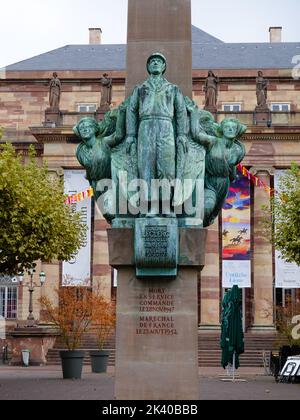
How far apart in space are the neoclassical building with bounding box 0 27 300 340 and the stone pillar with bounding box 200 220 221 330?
0.06 meters

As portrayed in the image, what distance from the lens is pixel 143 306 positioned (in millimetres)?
11789

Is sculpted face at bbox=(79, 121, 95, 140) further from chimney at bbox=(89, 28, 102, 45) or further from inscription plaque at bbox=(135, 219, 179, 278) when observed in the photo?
chimney at bbox=(89, 28, 102, 45)

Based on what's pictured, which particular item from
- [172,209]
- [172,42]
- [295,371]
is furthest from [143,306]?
[295,371]

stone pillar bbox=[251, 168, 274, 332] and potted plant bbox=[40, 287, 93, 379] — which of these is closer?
potted plant bbox=[40, 287, 93, 379]

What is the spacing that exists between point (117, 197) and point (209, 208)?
A: 1.38 meters

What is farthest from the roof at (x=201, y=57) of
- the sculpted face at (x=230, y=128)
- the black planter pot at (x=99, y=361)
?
the sculpted face at (x=230, y=128)

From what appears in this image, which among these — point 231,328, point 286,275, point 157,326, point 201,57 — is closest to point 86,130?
point 157,326

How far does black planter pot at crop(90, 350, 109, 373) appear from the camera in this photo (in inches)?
1222

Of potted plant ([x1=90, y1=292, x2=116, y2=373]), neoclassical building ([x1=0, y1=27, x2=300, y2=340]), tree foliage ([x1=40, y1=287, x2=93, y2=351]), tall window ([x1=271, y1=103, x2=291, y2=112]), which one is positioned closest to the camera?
tree foliage ([x1=40, y1=287, x2=93, y2=351])

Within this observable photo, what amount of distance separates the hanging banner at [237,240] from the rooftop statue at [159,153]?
115 feet

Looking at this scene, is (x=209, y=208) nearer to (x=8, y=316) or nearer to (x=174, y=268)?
(x=174, y=268)

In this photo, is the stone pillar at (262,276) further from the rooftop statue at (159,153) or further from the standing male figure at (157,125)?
the standing male figure at (157,125)

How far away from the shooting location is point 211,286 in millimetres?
49062

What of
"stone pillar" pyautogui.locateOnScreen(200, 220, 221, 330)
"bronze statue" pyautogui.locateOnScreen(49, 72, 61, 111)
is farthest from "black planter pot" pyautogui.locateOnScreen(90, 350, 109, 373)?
"bronze statue" pyautogui.locateOnScreen(49, 72, 61, 111)
